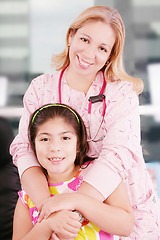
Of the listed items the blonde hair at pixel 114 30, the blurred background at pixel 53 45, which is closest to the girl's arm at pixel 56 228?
the blonde hair at pixel 114 30

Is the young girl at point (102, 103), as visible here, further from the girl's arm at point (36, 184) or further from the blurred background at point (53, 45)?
the blurred background at point (53, 45)

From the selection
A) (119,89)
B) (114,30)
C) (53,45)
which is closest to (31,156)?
(119,89)

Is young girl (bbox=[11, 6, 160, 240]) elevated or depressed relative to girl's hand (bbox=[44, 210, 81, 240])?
elevated

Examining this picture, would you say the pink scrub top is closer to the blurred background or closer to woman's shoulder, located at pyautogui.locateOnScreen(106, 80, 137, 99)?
woman's shoulder, located at pyautogui.locateOnScreen(106, 80, 137, 99)

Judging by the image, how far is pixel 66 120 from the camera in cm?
138

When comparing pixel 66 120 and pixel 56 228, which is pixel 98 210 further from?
pixel 66 120

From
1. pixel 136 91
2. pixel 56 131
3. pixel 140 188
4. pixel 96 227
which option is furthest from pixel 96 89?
pixel 96 227

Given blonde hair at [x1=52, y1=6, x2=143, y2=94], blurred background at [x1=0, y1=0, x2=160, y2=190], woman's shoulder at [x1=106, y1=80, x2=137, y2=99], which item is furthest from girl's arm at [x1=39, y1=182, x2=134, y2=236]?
blurred background at [x1=0, y1=0, x2=160, y2=190]

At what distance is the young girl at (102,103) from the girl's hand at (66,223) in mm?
178

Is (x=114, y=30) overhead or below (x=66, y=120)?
overhead

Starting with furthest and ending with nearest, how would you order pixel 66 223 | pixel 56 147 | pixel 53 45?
pixel 53 45 → pixel 56 147 → pixel 66 223

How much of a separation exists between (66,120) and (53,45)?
120 cm

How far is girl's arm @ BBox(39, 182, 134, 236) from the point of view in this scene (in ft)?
3.96

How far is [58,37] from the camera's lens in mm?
2443
